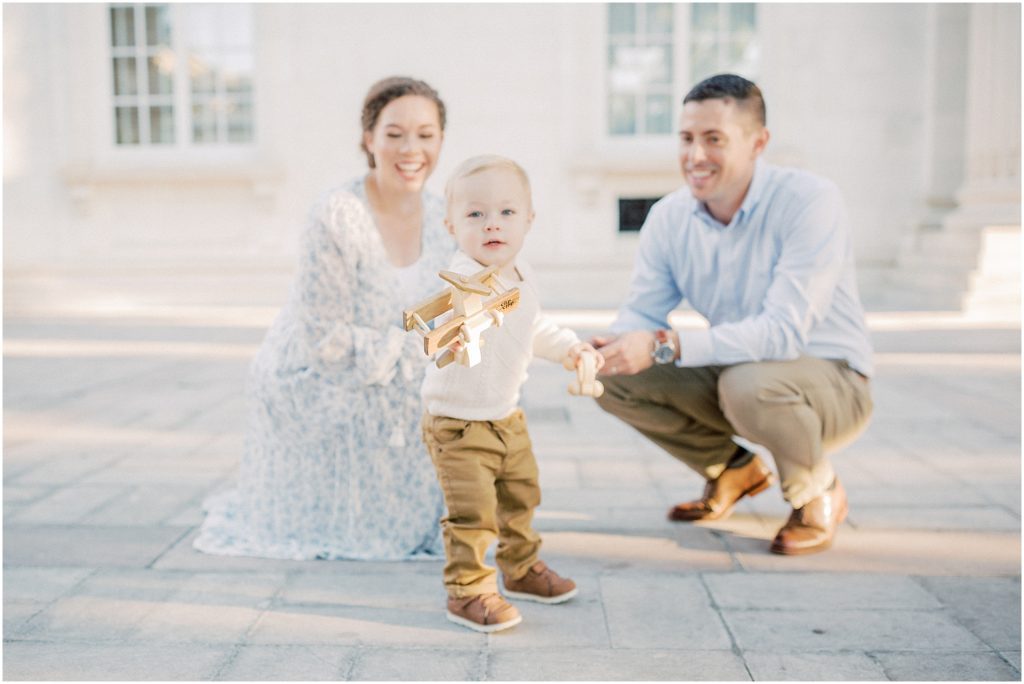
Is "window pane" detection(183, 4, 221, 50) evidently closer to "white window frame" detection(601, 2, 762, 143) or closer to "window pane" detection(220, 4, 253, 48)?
"window pane" detection(220, 4, 253, 48)

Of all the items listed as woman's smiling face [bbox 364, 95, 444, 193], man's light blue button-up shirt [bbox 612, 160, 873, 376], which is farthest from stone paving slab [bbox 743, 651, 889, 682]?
woman's smiling face [bbox 364, 95, 444, 193]

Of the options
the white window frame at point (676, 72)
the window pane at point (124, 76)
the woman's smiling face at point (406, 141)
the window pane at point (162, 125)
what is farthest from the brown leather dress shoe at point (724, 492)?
the window pane at point (124, 76)

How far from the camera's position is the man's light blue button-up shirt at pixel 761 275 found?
3.20 m

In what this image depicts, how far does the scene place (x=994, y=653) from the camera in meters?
2.41

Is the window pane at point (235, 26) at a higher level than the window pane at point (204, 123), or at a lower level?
higher

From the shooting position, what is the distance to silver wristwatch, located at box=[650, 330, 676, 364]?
3.16 m

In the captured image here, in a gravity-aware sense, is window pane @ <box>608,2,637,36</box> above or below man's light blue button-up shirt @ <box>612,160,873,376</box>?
above

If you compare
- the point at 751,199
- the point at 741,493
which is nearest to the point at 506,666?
the point at 741,493

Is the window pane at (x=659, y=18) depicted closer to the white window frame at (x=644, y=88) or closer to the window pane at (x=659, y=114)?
the white window frame at (x=644, y=88)

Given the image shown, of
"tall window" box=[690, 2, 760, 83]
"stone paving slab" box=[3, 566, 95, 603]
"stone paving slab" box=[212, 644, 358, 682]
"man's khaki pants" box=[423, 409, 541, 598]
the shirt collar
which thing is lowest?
"stone paving slab" box=[3, 566, 95, 603]

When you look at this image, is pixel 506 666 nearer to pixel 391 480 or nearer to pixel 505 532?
pixel 505 532

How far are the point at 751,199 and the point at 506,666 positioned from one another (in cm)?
168

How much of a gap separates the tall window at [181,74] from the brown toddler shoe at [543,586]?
33.4ft

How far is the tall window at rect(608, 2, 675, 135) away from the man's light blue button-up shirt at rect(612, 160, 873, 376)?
8.56m
